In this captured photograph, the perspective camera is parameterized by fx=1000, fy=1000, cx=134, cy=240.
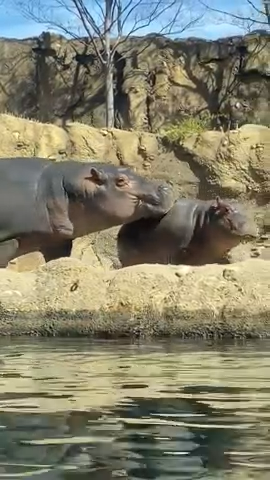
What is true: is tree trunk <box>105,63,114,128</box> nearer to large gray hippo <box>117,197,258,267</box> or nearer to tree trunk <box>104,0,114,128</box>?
tree trunk <box>104,0,114,128</box>

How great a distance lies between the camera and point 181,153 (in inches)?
550

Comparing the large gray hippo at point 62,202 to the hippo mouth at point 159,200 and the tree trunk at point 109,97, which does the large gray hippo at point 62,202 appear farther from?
the tree trunk at point 109,97

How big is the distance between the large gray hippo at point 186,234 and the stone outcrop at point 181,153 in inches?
105

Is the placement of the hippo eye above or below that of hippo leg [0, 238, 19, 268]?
above

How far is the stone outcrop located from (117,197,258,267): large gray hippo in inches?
105

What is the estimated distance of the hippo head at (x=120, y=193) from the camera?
10.2 meters

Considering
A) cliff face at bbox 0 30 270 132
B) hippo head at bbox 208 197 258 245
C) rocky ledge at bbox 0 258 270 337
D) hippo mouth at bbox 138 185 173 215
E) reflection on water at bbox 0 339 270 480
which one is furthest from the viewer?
→ cliff face at bbox 0 30 270 132

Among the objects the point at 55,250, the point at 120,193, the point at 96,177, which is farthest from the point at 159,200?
the point at 55,250

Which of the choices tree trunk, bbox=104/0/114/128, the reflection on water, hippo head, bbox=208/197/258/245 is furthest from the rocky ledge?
tree trunk, bbox=104/0/114/128

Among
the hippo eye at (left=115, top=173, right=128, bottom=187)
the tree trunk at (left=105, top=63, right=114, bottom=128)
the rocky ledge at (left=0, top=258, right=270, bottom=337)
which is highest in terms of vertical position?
the tree trunk at (left=105, top=63, right=114, bottom=128)

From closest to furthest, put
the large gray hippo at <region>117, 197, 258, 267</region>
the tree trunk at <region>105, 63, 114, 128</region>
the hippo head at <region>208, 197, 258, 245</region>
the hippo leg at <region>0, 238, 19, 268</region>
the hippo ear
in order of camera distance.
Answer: the hippo leg at <region>0, 238, 19, 268</region> < the hippo ear < the large gray hippo at <region>117, 197, 258, 267</region> < the hippo head at <region>208, 197, 258, 245</region> < the tree trunk at <region>105, 63, 114, 128</region>

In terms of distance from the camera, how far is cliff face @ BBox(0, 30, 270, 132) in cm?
1947

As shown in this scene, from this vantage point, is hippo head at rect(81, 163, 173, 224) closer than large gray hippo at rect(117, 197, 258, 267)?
Yes

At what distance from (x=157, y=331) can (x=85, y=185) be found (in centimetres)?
427
